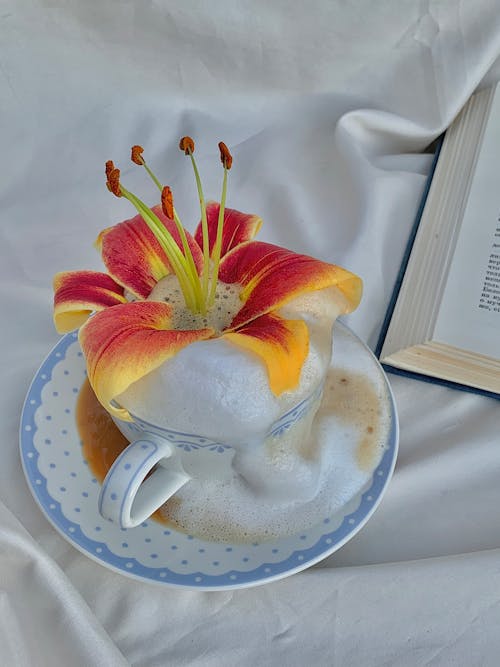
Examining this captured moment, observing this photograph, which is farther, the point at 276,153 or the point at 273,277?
the point at 276,153

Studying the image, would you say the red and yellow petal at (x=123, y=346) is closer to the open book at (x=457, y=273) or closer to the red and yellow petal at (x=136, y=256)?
the red and yellow petal at (x=136, y=256)

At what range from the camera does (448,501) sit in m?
0.42

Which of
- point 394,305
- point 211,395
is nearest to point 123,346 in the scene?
point 211,395

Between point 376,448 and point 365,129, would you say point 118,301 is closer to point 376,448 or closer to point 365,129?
point 376,448

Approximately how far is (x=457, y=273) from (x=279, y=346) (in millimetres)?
220

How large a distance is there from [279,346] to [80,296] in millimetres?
97

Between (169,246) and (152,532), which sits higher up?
(169,246)

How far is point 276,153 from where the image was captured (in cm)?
55

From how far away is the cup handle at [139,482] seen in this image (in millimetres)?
310

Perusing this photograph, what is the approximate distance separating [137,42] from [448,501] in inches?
14.0

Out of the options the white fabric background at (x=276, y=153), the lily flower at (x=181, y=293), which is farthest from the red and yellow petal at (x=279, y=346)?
the white fabric background at (x=276, y=153)

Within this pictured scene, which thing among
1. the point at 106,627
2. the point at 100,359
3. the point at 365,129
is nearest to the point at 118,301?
the point at 100,359

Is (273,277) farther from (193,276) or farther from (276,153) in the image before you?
(276,153)

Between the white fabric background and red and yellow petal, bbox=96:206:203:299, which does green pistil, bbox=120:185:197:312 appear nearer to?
red and yellow petal, bbox=96:206:203:299
